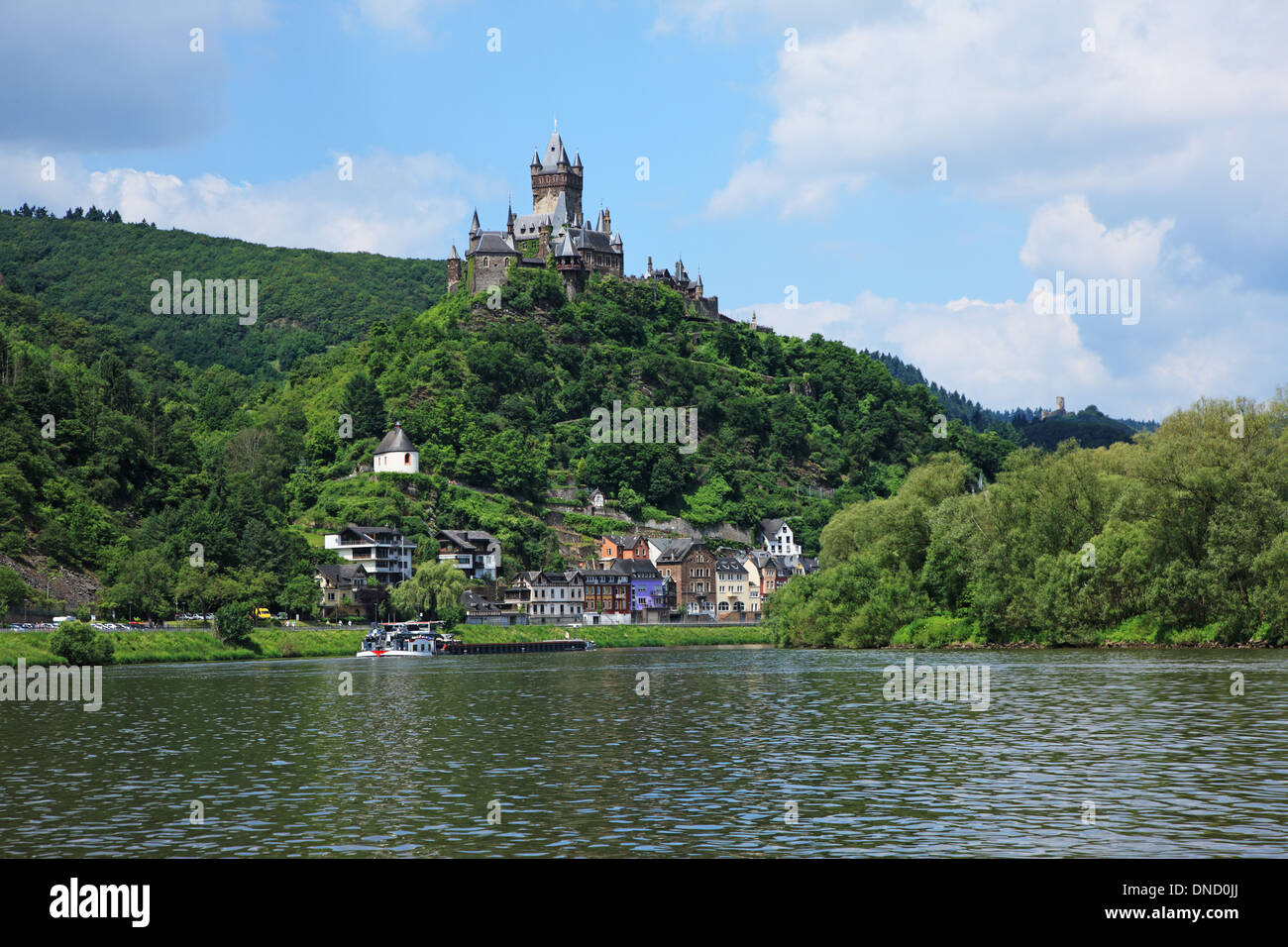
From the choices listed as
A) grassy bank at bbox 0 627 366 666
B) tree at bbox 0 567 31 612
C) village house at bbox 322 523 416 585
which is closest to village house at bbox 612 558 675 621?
village house at bbox 322 523 416 585

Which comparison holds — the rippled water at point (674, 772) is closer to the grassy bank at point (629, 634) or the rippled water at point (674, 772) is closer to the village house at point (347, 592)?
the grassy bank at point (629, 634)

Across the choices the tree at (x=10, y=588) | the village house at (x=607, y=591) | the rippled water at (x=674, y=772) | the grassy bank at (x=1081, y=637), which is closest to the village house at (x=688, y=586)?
the village house at (x=607, y=591)

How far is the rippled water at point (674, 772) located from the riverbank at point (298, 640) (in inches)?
1316

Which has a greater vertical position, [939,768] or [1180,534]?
[1180,534]

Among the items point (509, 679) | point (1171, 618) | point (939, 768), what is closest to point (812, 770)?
point (939, 768)

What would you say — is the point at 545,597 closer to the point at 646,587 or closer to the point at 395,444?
the point at 646,587

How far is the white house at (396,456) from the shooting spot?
19625 cm

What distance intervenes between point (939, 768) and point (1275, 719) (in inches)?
610

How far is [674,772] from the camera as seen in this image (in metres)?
36.0

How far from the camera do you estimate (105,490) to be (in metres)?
152

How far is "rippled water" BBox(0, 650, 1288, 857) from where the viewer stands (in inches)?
1031

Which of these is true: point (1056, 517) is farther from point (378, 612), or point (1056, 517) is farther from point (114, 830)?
point (378, 612)

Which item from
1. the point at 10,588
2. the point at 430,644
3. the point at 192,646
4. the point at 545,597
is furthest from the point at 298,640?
the point at 545,597

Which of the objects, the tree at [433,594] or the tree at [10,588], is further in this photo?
the tree at [433,594]
